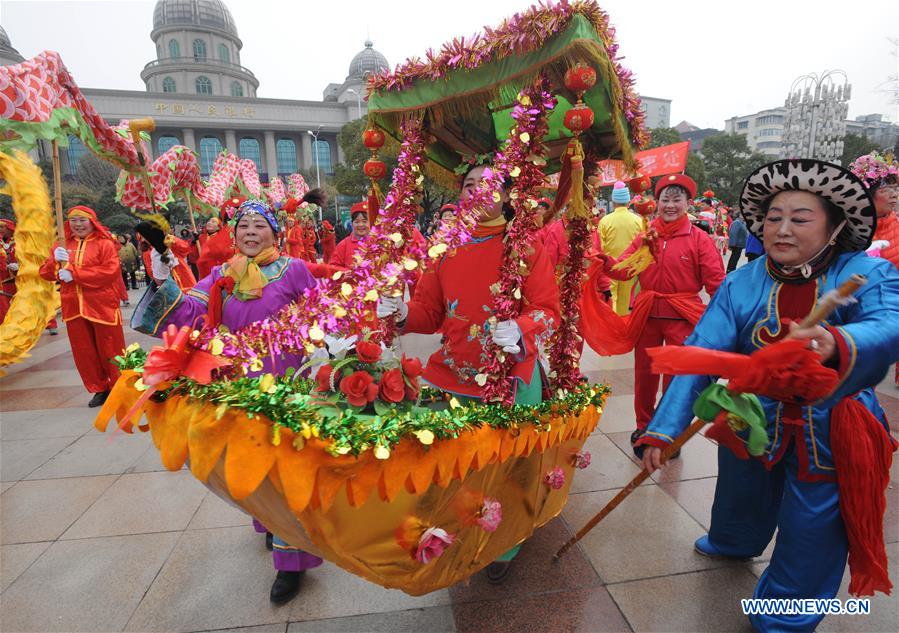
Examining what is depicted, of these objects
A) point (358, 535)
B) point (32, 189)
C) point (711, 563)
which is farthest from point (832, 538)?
point (32, 189)

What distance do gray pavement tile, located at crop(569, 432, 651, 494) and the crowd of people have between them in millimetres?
169

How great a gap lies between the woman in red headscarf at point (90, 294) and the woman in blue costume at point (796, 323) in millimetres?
5610

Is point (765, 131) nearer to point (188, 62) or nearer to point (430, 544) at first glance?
point (188, 62)

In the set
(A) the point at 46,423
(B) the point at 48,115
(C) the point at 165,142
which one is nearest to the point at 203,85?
(C) the point at 165,142

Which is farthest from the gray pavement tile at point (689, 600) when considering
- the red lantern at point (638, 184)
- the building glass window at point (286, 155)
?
the building glass window at point (286, 155)

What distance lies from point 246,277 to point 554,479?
2002 mm

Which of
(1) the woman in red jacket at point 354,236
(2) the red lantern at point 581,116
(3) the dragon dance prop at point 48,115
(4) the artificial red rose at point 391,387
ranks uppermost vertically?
(3) the dragon dance prop at point 48,115

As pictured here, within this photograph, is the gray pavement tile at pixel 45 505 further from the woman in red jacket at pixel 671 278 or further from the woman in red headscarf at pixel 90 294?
the woman in red jacket at pixel 671 278

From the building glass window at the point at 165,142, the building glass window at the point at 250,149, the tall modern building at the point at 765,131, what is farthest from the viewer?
the tall modern building at the point at 765,131

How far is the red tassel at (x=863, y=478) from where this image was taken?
1.76 metres

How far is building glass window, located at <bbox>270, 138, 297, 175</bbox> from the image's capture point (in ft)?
168

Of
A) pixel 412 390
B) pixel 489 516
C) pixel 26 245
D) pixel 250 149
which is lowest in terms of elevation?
pixel 489 516

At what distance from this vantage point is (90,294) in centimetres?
512

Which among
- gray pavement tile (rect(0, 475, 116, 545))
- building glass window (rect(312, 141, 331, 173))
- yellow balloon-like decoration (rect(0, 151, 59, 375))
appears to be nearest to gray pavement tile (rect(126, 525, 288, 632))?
gray pavement tile (rect(0, 475, 116, 545))
